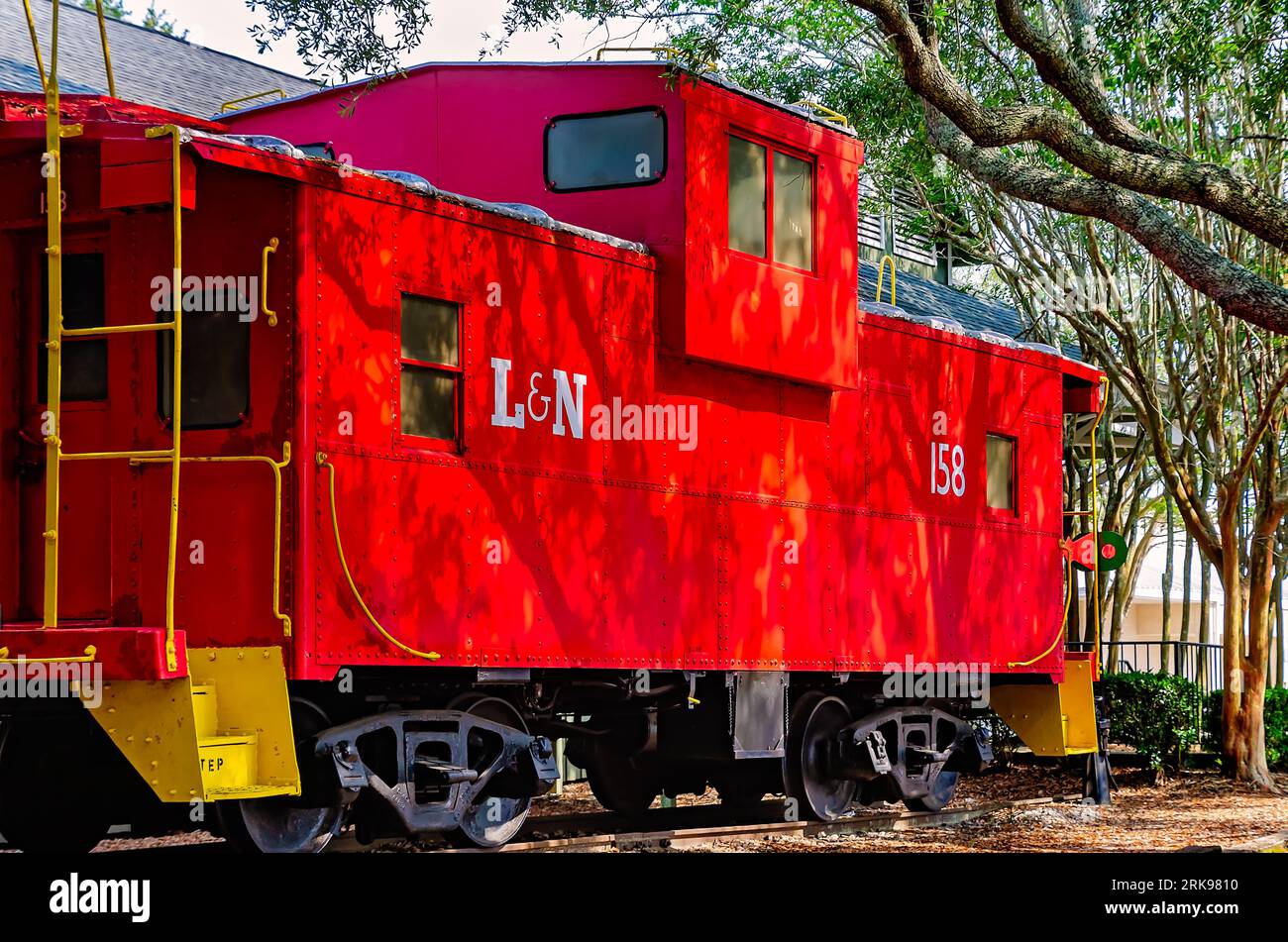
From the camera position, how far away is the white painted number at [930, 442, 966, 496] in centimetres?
1340

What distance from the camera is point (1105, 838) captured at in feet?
42.9

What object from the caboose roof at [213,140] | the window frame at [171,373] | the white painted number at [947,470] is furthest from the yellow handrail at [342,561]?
the white painted number at [947,470]

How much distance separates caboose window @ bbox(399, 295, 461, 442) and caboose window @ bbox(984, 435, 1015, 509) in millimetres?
6241

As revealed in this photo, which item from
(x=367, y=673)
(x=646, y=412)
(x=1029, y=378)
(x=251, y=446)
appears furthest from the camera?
(x=1029, y=378)

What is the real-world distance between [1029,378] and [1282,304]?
4.11 meters

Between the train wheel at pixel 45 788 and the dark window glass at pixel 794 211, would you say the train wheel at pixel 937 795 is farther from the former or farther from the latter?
the train wheel at pixel 45 788

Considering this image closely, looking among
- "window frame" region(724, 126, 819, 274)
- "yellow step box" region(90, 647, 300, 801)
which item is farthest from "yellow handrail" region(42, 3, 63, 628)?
"window frame" region(724, 126, 819, 274)

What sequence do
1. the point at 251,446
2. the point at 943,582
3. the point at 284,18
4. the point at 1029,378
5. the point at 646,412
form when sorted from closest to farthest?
the point at 251,446, the point at 646,412, the point at 284,18, the point at 943,582, the point at 1029,378

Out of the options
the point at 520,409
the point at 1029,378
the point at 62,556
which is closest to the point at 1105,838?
the point at 1029,378

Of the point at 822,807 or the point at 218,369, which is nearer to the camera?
the point at 218,369

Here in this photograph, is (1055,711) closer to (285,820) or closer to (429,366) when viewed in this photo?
(429,366)

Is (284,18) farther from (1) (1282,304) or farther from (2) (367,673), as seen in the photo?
(1) (1282,304)

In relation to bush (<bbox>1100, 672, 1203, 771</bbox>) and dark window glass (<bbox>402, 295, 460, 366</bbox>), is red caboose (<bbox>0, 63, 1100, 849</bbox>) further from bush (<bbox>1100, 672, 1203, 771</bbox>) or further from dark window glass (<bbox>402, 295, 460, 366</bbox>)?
bush (<bbox>1100, 672, 1203, 771</bbox>)

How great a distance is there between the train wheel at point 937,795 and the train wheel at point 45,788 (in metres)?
6.99
